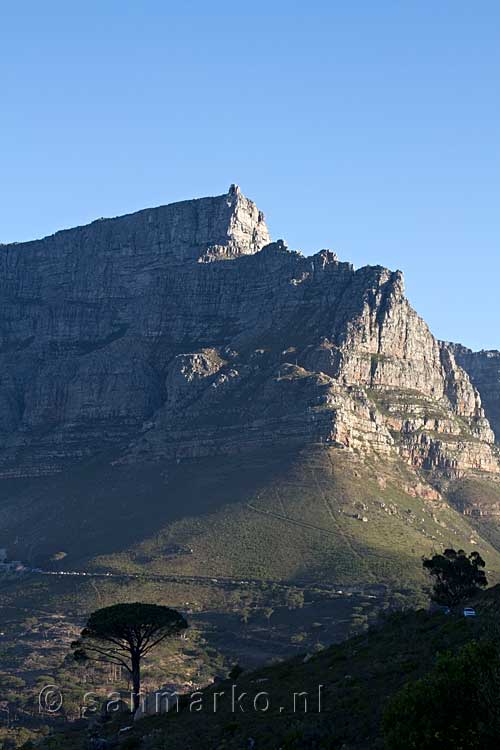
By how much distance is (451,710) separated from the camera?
129 ft

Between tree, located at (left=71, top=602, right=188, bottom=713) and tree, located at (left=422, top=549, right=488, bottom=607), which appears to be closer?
tree, located at (left=71, top=602, right=188, bottom=713)

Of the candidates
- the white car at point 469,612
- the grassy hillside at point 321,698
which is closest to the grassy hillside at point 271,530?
the white car at point 469,612

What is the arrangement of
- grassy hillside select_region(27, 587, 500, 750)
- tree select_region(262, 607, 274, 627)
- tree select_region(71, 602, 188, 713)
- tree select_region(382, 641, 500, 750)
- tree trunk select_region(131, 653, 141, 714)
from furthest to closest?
tree select_region(262, 607, 274, 627) → tree select_region(71, 602, 188, 713) → tree trunk select_region(131, 653, 141, 714) → grassy hillside select_region(27, 587, 500, 750) → tree select_region(382, 641, 500, 750)

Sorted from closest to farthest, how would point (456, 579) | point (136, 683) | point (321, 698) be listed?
1. point (321, 698)
2. point (136, 683)
3. point (456, 579)

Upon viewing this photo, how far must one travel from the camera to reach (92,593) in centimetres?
16338

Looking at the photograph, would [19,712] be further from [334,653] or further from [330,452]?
[330,452]

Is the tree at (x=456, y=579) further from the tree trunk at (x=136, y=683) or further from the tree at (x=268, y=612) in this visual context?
the tree at (x=268, y=612)

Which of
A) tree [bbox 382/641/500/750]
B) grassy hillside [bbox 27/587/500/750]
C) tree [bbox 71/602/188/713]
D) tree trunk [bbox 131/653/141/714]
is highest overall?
tree [bbox 382/641/500/750]

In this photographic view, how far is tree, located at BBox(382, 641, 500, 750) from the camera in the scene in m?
38.2

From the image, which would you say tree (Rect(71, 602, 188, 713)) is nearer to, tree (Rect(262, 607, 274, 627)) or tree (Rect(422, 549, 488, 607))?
tree (Rect(422, 549, 488, 607))

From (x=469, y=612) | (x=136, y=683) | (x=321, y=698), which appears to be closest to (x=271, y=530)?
(x=136, y=683)

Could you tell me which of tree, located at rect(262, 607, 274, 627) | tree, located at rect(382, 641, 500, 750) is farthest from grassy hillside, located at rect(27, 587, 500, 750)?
tree, located at rect(262, 607, 274, 627)

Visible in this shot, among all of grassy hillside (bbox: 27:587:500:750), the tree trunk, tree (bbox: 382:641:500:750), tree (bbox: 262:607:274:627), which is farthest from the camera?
tree (bbox: 262:607:274:627)

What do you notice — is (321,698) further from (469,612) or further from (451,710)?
(451,710)
